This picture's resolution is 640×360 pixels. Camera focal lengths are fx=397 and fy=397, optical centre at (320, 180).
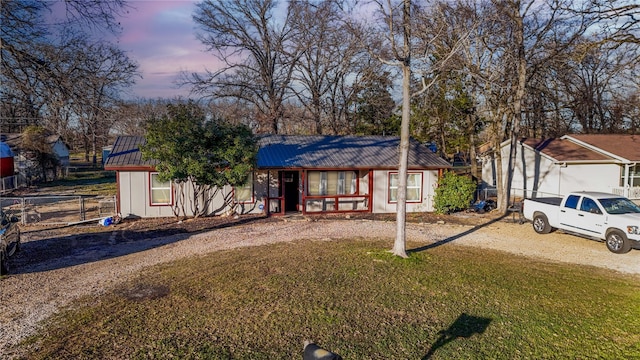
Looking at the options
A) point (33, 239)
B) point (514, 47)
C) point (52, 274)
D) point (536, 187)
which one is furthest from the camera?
point (536, 187)

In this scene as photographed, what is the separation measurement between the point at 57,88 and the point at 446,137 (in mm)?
23489

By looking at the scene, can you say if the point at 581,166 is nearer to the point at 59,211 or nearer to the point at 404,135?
the point at 404,135

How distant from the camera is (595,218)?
12.3 meters

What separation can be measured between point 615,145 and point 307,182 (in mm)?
18564

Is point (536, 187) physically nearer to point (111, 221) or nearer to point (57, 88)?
point (111, 221)

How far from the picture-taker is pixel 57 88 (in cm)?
654

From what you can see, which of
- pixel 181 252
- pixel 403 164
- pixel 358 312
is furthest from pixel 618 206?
pixel 181 252

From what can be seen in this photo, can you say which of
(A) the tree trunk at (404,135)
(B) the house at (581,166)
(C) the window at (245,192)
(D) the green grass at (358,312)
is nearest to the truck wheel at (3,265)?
(D) the green grass at (358,312)

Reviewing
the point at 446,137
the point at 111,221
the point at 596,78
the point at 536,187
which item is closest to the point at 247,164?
the point at 111,221

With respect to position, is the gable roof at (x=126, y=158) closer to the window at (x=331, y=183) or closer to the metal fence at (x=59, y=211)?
the metal fence at (x=59, y=211)

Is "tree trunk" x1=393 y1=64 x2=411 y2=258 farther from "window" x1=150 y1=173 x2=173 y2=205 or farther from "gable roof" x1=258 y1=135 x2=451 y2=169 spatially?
"window" x1=150 y1=173 x2=173 y2=205

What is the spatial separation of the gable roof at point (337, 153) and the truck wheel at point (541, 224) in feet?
17.0

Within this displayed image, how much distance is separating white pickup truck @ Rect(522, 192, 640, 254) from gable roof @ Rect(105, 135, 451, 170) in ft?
18.0

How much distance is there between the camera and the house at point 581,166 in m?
21.6
